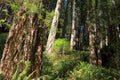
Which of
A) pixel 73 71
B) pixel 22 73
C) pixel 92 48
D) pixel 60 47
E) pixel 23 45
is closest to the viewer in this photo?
pixel 22 73

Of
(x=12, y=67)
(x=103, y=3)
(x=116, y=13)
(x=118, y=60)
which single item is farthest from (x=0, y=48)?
(x=103, y=3)

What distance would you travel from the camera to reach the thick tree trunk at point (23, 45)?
6414 mm

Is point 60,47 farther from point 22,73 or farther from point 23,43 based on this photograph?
point 22,73

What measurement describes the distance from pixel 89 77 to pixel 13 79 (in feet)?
18.3

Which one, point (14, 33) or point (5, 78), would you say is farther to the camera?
point (14, 33)

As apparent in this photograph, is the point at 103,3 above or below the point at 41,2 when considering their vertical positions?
above

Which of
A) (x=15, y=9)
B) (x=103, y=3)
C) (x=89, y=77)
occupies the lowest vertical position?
(x=89, y=77)

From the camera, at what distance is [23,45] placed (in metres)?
6.58

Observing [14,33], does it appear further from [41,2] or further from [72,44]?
[72,44]

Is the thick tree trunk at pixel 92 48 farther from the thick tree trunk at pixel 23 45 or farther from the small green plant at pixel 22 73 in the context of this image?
the small green plant at pixel 22 73

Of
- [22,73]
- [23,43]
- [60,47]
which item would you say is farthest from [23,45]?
[60,47]

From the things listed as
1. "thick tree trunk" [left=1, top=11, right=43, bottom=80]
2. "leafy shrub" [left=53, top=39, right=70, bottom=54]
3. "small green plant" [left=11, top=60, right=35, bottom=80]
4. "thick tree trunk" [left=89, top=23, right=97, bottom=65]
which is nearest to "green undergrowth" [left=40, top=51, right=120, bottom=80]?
"thick tree trunk" [left=89, top=23, right=97, bottom=65]

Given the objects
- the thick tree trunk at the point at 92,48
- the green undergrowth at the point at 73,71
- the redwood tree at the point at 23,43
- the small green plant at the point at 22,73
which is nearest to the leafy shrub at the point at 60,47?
the thick tree trunk at the point at 92,48

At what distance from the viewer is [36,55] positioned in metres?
6.91
